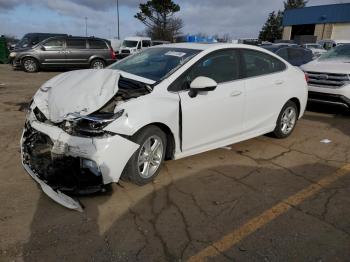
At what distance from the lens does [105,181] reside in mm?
3600

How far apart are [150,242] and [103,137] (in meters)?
1.11

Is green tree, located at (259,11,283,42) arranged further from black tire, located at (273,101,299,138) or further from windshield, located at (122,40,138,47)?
black tire, located at (273,101,299,138)

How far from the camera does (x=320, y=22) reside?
46594 millimetres

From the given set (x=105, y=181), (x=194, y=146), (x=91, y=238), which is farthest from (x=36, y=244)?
(x=194, y=146)

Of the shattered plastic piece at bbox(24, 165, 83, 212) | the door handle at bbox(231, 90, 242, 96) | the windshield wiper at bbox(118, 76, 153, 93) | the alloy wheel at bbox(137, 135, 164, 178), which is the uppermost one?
the windshield wiper at bbox(118, 76, 153, 93)

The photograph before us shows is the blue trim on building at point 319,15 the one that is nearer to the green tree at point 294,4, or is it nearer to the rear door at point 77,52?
the green tree at point 294,4

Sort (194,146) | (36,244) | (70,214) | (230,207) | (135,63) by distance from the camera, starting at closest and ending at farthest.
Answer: (36,244)
(70,214)
(230,207)
(194,146)
(135,63)

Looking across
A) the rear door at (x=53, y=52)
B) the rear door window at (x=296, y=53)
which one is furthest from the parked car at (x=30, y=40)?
the rear door window at (x=296, y=53)

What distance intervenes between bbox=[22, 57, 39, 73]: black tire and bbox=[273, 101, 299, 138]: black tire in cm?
1413

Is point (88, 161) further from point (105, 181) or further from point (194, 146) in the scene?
point (194, 146)

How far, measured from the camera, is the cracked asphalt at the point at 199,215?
2.99 metres

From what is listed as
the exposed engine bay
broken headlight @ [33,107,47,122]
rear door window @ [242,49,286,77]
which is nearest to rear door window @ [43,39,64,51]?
rear door window @ [242,49,286,77]

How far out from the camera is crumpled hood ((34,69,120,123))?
366 centimetres

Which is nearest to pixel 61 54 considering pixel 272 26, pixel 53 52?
pixel 53 52
